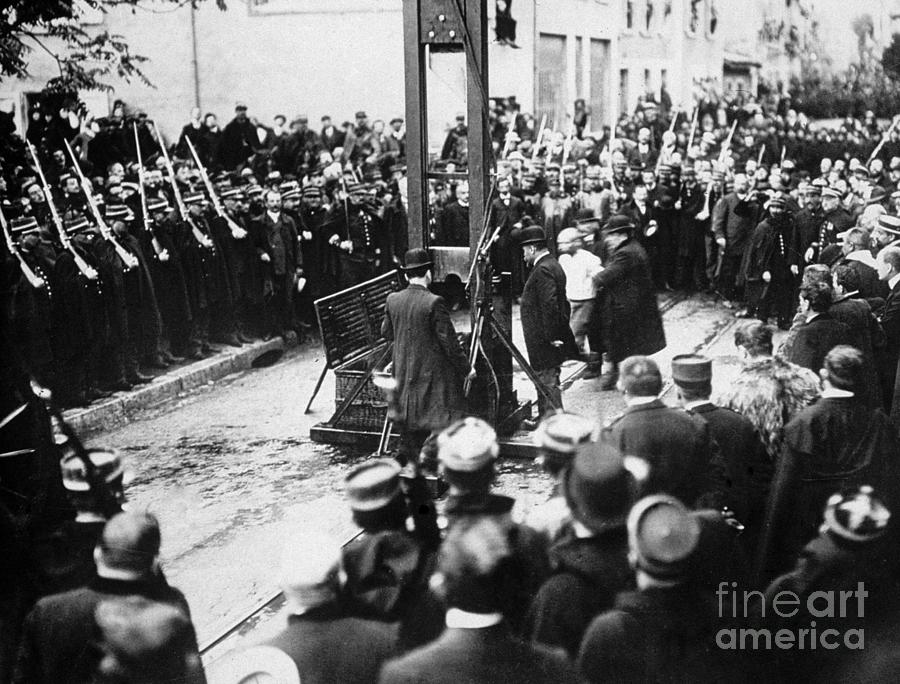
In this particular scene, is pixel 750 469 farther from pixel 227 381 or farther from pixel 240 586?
pixel 227 381

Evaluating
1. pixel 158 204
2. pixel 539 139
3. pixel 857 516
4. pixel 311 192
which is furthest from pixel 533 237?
pixel 539 139

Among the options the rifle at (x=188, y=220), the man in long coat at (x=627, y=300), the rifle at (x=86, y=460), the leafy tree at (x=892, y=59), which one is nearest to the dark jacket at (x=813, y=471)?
the leafy tree at (x=892, y=59)

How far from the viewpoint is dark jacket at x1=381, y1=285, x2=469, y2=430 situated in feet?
23.3

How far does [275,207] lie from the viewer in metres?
11.5

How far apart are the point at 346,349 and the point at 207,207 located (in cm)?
329

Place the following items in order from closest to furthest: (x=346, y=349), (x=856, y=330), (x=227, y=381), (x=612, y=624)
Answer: (x=612, y=624), (x=856, y=330), (x=346, y=349), (x=227, y=381)

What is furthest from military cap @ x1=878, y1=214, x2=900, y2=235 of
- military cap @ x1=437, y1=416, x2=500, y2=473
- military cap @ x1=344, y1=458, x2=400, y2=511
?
military cap @ x1=344, y1=458, x2=400, y2=511

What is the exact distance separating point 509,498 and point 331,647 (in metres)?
1.16

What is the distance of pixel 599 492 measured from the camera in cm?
448

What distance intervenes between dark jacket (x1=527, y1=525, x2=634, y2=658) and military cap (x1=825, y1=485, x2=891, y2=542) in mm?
1233

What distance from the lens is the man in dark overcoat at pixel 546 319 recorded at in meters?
8.61

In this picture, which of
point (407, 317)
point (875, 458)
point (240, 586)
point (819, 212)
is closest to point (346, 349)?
point (407, 317)

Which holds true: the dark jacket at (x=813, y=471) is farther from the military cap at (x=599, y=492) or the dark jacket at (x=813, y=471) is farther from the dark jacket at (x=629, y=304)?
the dark jacket at (x=629, y=304)

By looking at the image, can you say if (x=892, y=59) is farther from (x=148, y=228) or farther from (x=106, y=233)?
(x=148, y=228)
